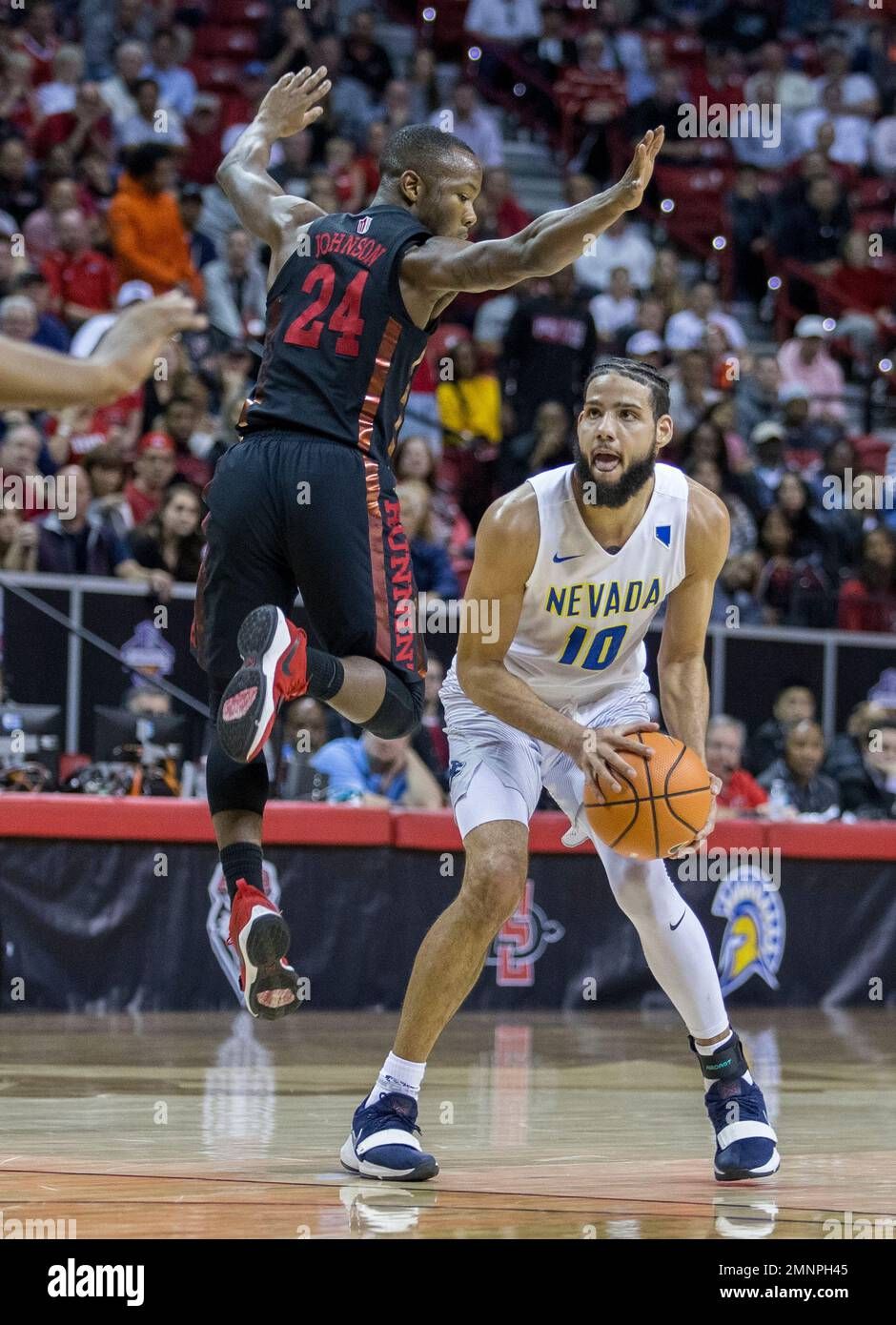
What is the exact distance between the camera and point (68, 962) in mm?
9797

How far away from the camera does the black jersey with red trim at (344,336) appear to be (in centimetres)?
556

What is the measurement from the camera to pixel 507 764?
550cm

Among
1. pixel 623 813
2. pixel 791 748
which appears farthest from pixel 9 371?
pixel 791 748

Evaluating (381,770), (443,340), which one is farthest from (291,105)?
(443,340)

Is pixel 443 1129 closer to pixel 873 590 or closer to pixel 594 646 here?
pixel 594 646

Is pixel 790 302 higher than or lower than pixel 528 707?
higher

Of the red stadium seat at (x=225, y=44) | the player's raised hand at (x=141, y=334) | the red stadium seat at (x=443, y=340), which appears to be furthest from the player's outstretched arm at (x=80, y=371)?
the red stadium seat at (x=225, y=44)

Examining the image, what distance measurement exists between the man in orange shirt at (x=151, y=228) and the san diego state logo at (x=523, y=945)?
5.08 metres

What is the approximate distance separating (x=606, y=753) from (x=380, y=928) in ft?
Answer: 18.3

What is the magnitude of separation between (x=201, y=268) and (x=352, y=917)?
542 cm

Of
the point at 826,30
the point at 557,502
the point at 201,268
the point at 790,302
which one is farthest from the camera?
the point at 826,30

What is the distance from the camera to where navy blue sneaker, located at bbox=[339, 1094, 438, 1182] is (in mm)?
4984

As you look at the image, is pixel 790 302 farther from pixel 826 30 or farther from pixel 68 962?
pixel 68 962

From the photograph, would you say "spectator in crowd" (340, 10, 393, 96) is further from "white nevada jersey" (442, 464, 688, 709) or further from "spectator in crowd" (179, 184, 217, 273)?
"white nevada jersey" (442, 464, 688, 709)
